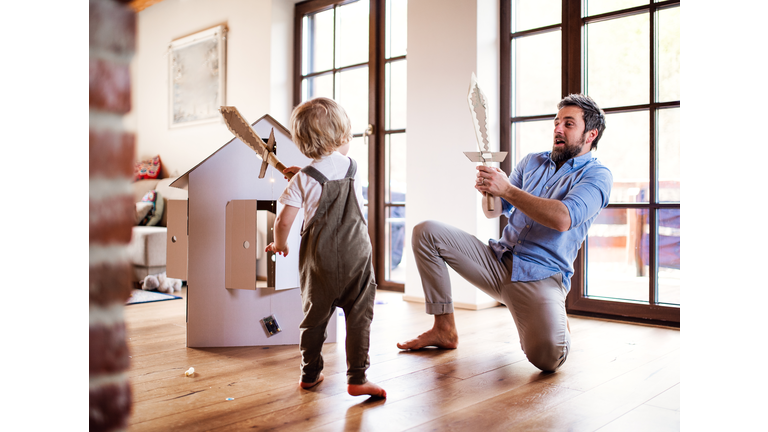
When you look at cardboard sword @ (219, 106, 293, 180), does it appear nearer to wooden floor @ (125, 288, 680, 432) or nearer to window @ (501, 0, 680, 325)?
wooden floor @ (125, 288, 680, 432)

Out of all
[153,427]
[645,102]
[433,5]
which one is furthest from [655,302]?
[153,427]

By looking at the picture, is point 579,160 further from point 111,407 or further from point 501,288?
point 111,407

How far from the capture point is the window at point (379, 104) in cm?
355

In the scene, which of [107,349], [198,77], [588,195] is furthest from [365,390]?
[198,77]

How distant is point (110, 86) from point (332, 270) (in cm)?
129

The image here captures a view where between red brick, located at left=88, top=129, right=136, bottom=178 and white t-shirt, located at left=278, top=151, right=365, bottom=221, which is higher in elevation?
white t-shirt, located at left=278, top=151, right=365, bottom=221

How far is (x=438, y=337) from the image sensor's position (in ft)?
6.35

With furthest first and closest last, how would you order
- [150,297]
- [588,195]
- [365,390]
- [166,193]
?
[166,193]
[150,297]
[588,195]
[365,390]

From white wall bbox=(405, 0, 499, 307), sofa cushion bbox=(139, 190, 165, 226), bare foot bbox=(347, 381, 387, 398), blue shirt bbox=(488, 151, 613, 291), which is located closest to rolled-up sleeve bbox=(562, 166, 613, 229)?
blue shirt bbox=(488, 151, 613, 291)

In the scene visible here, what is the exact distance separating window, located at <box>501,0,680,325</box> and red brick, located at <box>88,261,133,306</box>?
2594 mm

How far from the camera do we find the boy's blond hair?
146 cm
